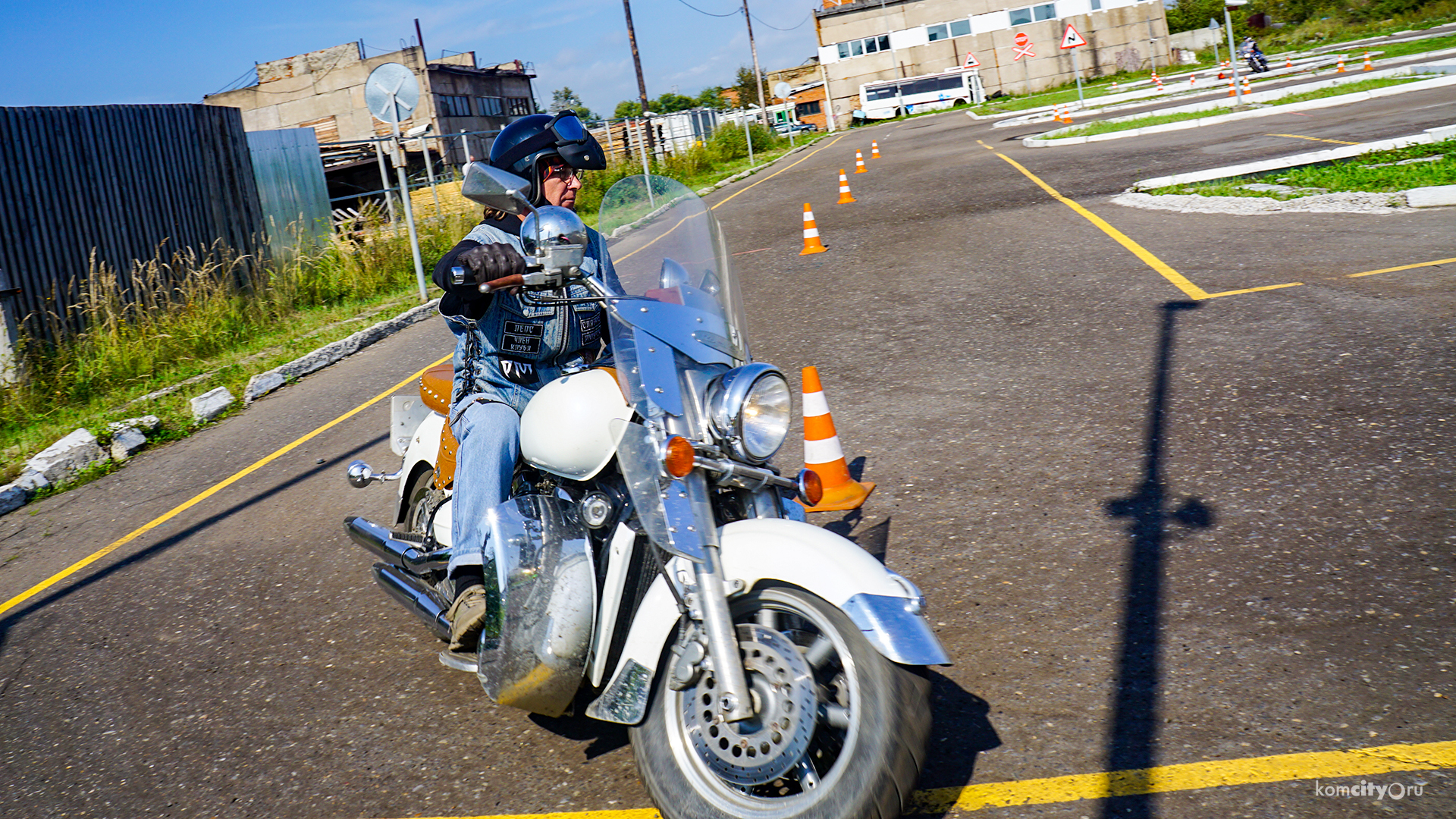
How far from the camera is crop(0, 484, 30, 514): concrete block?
25.0ft

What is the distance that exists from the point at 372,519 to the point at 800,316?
15.2ft

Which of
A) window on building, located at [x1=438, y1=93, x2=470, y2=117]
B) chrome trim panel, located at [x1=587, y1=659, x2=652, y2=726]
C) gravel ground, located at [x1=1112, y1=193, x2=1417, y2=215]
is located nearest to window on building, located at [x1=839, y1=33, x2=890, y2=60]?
window on building, located at [x1=438, y1=93, x2=470, y2=117]

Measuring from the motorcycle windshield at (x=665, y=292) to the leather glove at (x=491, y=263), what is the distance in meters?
0.28

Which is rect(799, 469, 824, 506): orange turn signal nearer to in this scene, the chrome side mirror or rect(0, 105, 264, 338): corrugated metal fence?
the chrome side mirror

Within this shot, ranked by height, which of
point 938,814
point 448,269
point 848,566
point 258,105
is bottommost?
point 938,814

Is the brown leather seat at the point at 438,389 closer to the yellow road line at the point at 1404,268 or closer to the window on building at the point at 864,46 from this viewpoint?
the yellow road line at the point at 1404,268

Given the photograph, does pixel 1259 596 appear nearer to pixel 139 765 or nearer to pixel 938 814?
pixel 938 814

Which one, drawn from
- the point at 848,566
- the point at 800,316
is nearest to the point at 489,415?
the point at 848,566

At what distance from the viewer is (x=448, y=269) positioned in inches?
112

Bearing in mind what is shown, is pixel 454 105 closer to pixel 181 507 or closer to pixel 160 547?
pixel 181 507

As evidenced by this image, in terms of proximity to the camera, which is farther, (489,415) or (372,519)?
(372,519)

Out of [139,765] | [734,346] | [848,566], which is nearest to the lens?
[848,566]

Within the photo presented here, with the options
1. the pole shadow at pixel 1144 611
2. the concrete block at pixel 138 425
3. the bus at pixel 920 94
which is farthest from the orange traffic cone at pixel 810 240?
the bus at pixel 920 94

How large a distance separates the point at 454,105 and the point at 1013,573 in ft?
211
